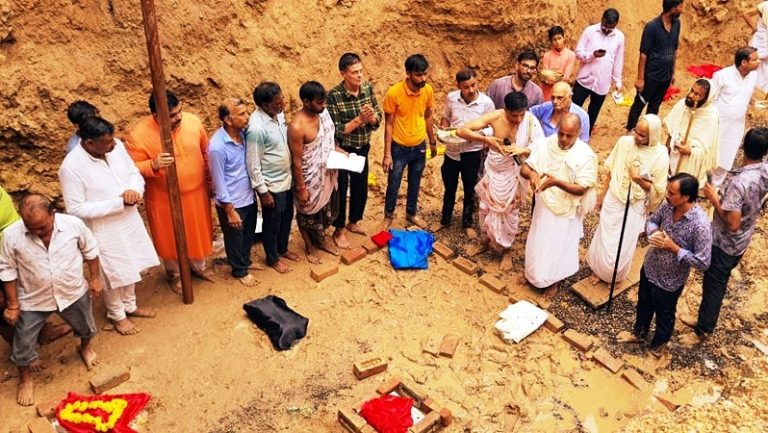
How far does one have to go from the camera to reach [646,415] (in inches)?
184

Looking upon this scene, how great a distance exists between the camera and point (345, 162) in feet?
20.3

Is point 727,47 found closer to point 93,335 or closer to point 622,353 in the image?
point 622,353

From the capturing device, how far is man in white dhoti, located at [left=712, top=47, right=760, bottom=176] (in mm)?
7155

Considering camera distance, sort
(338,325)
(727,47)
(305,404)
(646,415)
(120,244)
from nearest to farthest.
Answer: (646,415) < (305,404) < (120,244) < (338,325) < (727,47)

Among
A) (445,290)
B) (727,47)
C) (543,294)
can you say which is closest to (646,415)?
(543,294)

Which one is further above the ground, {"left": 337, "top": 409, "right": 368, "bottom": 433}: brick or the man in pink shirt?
the man in pink shirt

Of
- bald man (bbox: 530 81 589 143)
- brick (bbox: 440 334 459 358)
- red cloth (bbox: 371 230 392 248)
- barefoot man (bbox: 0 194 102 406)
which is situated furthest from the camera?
red cloth (bbox: 371 230 392 248)

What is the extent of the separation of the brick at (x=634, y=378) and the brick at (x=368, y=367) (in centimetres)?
201

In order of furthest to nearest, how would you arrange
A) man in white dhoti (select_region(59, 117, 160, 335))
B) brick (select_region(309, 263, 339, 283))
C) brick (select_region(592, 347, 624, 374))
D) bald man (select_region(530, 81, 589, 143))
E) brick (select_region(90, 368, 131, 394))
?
brick (select_region(309, 263, 339, 283)) → bald man (select_region(530, 81, 589, 143)) → brick (select_region(592, 347, 624, 374)) → brick (select_region(90, 368, 131, 394)) → man in white dhoti (select_region(59, 117, 160, 335))

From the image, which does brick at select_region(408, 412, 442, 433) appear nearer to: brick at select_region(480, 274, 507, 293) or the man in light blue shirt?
brick at select_region(480, 274, 507, 293)

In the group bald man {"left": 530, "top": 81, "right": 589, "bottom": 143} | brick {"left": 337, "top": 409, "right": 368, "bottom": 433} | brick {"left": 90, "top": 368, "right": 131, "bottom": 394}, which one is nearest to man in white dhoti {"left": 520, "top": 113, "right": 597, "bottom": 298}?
bald man {"left": 530, "top": 81, "right": 589, "bottom": 143}

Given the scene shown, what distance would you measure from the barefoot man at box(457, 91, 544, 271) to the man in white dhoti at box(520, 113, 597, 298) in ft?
1.08

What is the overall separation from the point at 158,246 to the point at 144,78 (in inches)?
82.8

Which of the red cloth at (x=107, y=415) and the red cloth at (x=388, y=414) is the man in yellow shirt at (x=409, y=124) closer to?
the red cloth at (x=388, y=414)
